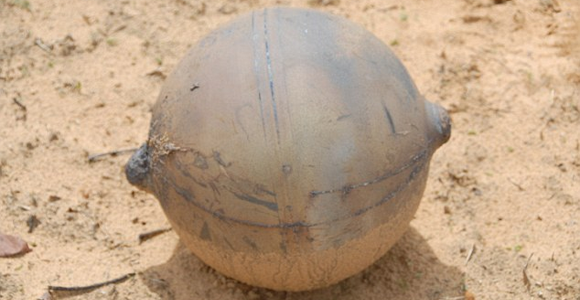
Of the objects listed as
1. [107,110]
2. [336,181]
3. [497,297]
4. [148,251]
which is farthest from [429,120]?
[107,110]

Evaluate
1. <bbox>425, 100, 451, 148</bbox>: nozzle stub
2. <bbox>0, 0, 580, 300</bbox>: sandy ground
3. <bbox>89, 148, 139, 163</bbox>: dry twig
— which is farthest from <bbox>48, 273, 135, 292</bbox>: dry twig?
<bbox>425, 100, 451, 148</bbox>: nozzle stub

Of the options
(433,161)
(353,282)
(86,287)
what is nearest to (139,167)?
(86,287)

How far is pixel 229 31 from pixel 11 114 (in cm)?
267

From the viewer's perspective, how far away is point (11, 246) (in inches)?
183

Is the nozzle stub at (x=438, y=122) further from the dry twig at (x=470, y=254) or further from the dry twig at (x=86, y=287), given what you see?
the dry twig at (x=86, y=287)

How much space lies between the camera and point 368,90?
3.66 m

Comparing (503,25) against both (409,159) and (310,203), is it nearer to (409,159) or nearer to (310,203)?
(409,159)

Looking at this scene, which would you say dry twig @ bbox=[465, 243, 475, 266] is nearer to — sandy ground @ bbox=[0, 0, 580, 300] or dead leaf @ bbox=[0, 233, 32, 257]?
sandy ground @ bbox=[0, 0, 580, 300]

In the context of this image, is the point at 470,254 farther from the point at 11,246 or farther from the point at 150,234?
the point at 11,246

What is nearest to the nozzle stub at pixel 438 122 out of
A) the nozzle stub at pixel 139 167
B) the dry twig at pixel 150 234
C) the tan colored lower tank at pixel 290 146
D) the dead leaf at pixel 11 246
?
A: the tan colored lower tank at pixel 290 146

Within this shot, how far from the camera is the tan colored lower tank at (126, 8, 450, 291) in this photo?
3.52m

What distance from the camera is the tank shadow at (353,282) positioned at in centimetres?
445

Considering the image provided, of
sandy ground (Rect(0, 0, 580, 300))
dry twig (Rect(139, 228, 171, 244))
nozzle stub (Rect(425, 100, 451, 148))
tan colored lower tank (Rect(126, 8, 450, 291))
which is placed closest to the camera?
tan colored lower tank (Rect(126, 8, 450, 291))

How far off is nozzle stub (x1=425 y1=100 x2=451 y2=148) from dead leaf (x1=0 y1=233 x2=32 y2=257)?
8.75 ft
